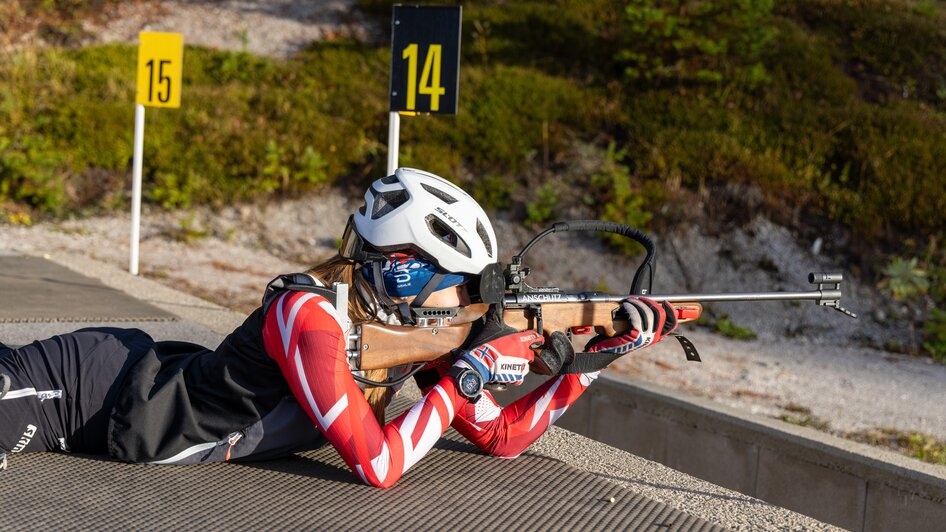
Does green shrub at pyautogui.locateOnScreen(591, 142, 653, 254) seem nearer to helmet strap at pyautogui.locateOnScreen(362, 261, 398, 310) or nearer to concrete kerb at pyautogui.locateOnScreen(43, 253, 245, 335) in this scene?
concrete kerb at pyautogui.locateOnScreen(43, 253, 245, 335)

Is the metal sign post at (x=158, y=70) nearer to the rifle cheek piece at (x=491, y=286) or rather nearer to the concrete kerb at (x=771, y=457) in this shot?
the concrete kerb at (x=771, y=457)

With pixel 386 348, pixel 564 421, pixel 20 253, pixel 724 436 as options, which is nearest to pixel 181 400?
pixel 386 348

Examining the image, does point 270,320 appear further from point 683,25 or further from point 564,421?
point 683,25

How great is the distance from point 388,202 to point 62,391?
1.28 metres

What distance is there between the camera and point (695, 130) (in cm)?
1291

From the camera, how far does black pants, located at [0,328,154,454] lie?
333cm

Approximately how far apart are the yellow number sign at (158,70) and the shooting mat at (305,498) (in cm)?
593

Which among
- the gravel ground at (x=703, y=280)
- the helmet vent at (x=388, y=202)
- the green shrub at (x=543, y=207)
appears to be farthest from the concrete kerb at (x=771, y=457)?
the green shrub at (x=543, y=207)

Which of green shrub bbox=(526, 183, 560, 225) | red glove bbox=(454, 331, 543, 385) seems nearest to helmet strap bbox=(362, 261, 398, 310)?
red glove bbox=(454, 331, 543, 385)

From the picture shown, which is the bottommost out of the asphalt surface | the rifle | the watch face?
the asphalt surface

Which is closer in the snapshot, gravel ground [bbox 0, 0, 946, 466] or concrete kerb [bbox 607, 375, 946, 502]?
concrete kerb [bbox 607, 375, 946, 502]

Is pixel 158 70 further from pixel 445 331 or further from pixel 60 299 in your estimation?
pixel 445 331

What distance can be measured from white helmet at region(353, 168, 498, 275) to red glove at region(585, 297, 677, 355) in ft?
1.78

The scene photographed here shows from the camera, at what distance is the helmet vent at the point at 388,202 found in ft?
11.0
